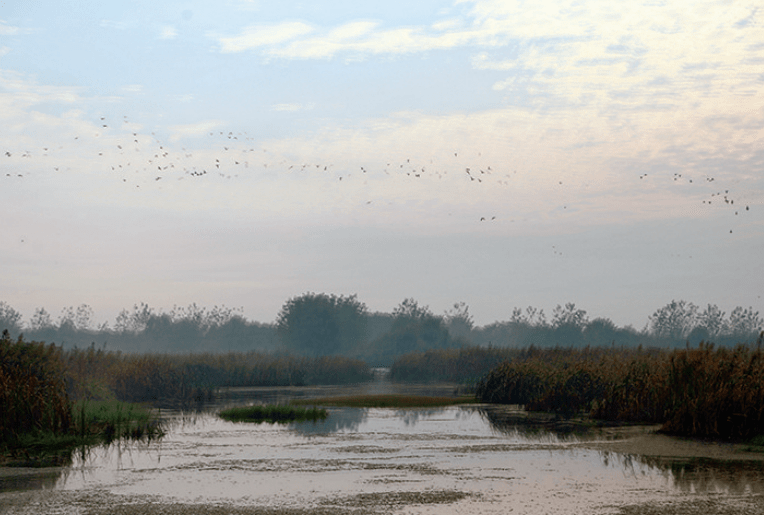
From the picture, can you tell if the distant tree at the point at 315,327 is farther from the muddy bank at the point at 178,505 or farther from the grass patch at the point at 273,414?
the muddy bank at the point at 178,505

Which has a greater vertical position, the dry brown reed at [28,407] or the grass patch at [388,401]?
the dry brown reed at [28,407]

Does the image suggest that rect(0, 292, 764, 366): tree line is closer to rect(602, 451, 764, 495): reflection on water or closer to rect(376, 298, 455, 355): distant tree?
rect(376, 298, 455, 355): distant tree

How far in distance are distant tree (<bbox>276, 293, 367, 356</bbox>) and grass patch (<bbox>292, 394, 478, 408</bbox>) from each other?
51229 millimetres

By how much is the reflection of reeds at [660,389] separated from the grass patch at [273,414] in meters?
6.71

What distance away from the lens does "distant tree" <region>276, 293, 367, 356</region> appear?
82812mm

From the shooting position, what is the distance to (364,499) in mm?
10594

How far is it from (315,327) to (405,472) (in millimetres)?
70329

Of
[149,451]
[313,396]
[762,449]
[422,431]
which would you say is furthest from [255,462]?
[313,396]

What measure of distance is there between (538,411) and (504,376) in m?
4.18

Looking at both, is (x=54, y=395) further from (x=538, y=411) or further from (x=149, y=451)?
(x=538, y=411)

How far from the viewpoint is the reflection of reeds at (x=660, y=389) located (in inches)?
655

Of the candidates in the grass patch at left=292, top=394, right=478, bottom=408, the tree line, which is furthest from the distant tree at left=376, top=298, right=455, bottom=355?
the grass patch at left=292, top=394, right=478, bottom=408

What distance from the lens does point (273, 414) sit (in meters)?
23.5

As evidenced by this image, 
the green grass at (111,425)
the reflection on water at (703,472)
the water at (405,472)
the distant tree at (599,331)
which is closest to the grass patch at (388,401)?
the water at (405,472)
